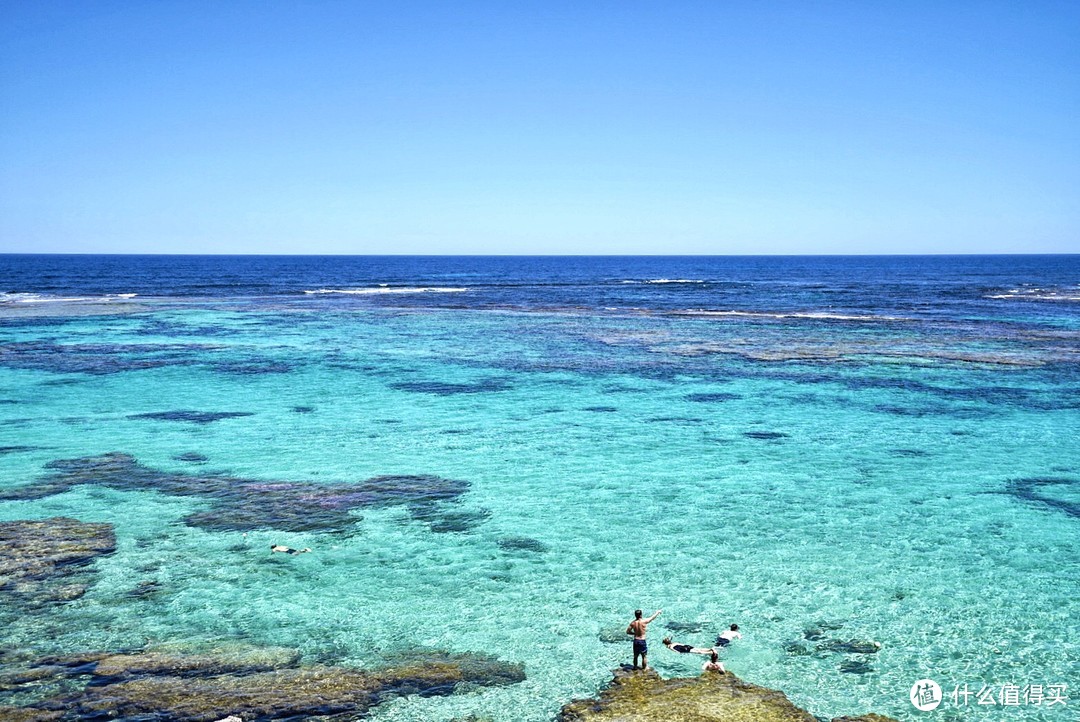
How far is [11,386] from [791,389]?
3306 cm

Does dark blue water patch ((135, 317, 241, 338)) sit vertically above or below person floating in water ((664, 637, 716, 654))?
above

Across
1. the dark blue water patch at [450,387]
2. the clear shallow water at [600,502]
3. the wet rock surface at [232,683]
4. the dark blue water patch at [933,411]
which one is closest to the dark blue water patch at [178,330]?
the clear shallow water at [600,502]

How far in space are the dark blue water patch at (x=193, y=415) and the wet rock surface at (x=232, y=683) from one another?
16.8m

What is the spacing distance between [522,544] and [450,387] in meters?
17.6

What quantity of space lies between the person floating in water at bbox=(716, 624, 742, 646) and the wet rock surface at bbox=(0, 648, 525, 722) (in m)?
3.30

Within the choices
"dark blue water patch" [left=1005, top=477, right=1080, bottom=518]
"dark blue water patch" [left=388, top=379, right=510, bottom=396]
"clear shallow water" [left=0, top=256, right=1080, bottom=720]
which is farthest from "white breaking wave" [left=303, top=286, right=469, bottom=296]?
"dark blue water patch" [left=1005, top=477, right=1080, bottom=518]

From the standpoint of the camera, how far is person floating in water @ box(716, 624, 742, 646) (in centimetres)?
1273

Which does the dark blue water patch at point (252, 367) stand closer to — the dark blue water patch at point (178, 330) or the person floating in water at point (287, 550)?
the dark blue water patch at point (178, 330)

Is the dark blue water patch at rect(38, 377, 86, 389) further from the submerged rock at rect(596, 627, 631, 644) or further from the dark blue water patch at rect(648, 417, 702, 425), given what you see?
the submerged rock at rect(596, 627, 631, 644)

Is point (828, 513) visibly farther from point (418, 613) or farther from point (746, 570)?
point (418, 613)

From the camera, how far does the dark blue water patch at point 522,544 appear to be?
1702 centimetres

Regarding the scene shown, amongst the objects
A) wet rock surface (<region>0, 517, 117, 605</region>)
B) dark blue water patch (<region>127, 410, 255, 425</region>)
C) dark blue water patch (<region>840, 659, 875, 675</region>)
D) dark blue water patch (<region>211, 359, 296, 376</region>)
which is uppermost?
dark blue water patch (<region>211, 359, 296, 376</region>)

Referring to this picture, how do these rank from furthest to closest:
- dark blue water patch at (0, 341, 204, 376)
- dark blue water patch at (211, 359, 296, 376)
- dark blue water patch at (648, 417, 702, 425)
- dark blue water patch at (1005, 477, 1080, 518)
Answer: dark blue water patch at (0, 341, 204, 376) < dark blue water patch at (211, 359, 296, 376) < dark blue water patch at (648, 417, 702, 425) < dark blue water patch at (1005, 477, 1080, 518)

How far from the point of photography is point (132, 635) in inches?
503
